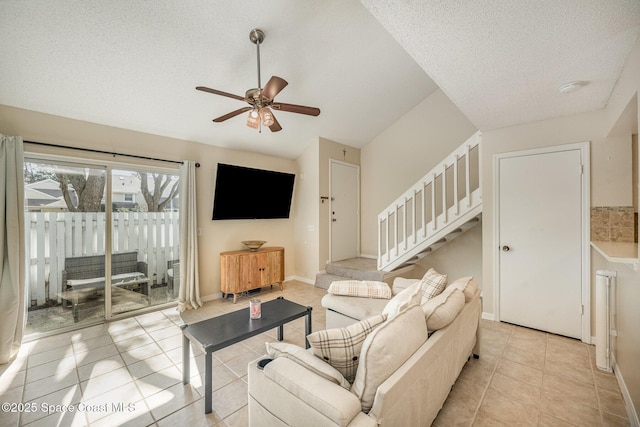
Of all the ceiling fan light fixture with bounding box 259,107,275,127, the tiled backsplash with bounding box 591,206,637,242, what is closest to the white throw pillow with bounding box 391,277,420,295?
the tiled backsplash with bounding box 591,206,637,242

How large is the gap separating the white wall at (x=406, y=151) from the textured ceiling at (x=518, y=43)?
212cm

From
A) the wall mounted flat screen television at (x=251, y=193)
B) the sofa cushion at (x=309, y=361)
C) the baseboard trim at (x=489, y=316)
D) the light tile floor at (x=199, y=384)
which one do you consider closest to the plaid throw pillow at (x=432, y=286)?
the light tile floor at (x=199, y=384)

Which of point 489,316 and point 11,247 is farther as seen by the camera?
point 489,316

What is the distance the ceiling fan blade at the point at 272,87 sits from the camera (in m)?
2.19

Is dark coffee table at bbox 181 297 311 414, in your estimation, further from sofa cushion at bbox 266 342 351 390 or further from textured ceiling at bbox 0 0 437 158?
textured ceiling at bbox 0 0 437 158

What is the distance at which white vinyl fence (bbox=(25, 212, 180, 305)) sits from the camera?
2986mm

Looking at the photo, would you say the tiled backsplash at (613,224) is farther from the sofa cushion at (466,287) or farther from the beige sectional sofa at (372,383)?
the beige sectional sofa at (372,383)

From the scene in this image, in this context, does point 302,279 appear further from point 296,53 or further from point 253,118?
point 296,53

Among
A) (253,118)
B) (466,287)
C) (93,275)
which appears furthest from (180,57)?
(466,287)

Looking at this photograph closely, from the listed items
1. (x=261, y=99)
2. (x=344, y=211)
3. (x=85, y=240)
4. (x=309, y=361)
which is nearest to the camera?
(x=309, y=361)

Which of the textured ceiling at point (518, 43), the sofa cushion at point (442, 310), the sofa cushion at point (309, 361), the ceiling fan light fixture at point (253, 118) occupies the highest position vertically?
the textured ceiling at point (518, 43)

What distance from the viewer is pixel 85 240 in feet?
10.7

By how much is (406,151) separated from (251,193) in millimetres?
3080

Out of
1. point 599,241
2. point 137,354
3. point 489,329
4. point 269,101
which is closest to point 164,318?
point 137,354
